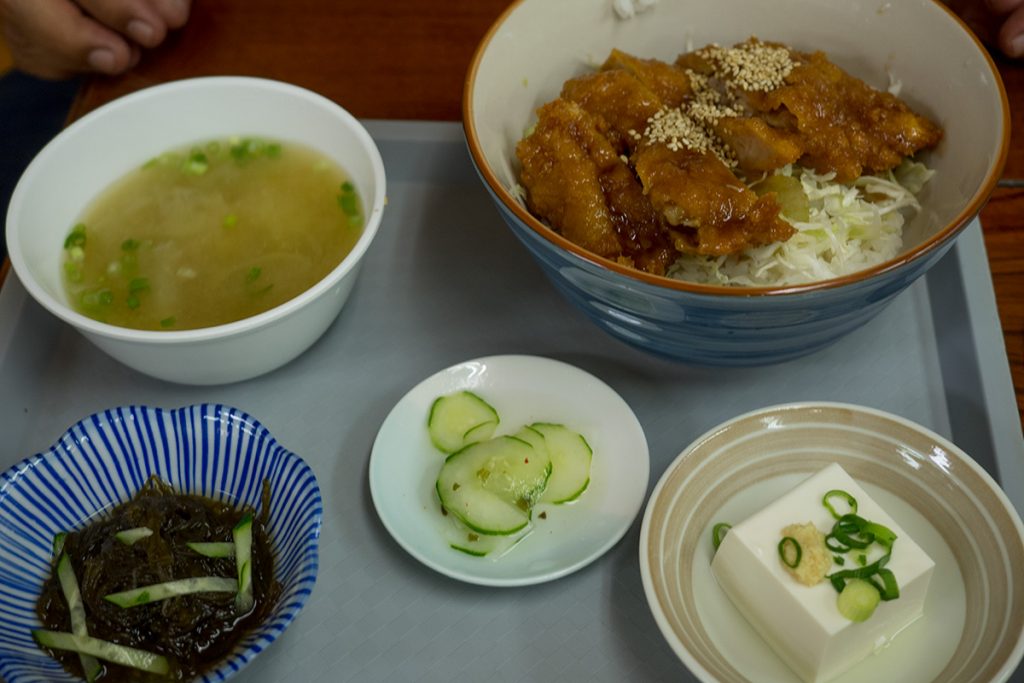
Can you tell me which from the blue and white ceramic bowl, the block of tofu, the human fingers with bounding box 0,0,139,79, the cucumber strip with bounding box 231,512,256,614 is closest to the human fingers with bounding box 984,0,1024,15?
the blue and white ceramic bowl

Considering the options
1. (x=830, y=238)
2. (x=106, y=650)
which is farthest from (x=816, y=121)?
(x=106, y=650)

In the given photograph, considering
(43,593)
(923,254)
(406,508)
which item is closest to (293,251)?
(406,508)

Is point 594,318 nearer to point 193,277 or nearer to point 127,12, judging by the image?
point 193,277

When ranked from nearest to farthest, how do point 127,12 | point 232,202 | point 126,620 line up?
point 126,620
point 232,202
point 127,12

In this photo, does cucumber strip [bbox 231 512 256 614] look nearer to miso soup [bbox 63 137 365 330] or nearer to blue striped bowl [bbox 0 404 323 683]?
blue striped bowl [bbox 0 404 323 683]

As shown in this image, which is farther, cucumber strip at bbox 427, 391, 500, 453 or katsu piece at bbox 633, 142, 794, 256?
cucumber strip at bbox 427, 391, 500, 453

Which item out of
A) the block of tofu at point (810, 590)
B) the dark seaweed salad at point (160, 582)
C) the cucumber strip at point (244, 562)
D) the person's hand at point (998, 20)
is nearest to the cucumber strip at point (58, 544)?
the dark seaweed salad at point (160, 582)
